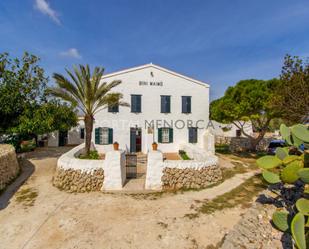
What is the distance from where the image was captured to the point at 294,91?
11422 mm

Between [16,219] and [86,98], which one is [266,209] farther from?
[86,98]

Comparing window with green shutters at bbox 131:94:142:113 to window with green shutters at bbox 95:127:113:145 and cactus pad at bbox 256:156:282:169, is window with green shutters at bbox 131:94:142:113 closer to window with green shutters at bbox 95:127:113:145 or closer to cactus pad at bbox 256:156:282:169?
window with green shutters at bbox 95:127:113:145

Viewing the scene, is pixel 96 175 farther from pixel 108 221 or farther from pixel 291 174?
pixel 291 174

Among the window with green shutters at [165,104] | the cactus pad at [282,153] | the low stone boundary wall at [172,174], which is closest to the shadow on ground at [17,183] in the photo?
the low stone boundary wall at [172,174]

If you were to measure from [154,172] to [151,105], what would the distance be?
851 centimetres

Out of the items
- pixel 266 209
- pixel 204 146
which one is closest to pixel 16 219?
pixel 266 209

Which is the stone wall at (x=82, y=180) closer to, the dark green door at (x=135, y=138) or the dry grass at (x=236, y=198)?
the dry grass at (x=236, y=198)

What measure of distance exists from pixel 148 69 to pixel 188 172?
10503 millimetres

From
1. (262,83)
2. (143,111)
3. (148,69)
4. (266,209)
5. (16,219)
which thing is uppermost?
(148,69)

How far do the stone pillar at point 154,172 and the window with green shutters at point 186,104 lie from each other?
8794 mm

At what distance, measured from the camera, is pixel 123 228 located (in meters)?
5.20

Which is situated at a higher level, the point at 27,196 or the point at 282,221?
the point at 282,221

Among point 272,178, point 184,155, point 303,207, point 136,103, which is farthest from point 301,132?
point 136,103

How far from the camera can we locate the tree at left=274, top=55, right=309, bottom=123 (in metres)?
11.0
